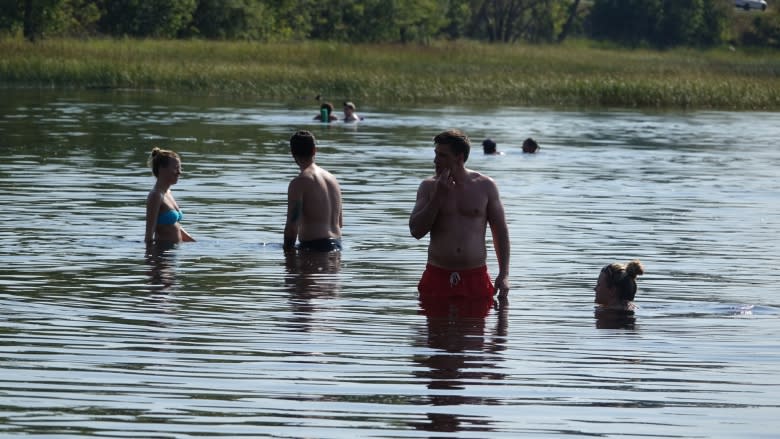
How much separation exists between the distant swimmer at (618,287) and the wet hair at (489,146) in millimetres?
18116

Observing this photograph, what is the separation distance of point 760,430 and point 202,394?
2883 millimetres

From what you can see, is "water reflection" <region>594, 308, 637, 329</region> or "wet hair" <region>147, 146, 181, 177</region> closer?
"water reflection" <region>594, 308, 637, 329</region>

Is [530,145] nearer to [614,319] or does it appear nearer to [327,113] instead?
[327,113]

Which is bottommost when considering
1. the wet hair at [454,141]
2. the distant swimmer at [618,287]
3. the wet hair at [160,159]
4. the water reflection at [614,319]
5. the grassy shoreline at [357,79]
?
the grassy shoreline at [357,79]

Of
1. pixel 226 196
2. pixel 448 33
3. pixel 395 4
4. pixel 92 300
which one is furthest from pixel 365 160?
pixel 448 33

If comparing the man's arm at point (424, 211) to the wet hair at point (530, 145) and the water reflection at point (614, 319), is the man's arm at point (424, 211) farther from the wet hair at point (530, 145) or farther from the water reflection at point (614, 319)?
the wet hair at point (530, 145)

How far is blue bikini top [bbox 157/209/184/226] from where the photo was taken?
15.6m

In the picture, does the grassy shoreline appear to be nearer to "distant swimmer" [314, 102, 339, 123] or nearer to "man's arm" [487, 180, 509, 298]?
"distant swimmer" [314, 102, 339, 123]

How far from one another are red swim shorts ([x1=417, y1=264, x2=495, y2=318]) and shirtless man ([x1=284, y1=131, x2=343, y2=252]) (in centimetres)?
315

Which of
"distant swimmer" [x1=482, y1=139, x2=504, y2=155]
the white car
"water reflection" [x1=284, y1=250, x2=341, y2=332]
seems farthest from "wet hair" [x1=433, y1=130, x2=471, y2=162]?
the white car

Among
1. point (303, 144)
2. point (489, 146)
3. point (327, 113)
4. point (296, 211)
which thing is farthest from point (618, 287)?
point (327, 113)

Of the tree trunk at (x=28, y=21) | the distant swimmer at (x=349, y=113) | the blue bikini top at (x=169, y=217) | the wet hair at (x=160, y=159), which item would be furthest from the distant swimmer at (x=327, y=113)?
the tree trunk at (x=28, y=21)

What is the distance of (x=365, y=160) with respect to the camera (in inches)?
1150

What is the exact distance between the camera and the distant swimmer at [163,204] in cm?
1500
